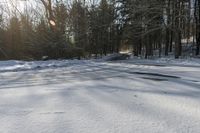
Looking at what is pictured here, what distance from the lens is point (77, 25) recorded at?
4003cm

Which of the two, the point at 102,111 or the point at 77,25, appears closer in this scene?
the point at 102,111

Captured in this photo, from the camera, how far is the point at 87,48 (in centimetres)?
4222

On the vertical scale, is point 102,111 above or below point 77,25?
below

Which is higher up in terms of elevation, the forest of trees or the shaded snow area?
the forest of trees

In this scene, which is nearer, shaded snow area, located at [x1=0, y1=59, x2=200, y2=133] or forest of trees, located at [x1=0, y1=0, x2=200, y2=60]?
shaded snow area, located at [x1=0, y1=59, x2=200, y2=133]

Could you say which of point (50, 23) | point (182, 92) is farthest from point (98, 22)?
point (182, 92)

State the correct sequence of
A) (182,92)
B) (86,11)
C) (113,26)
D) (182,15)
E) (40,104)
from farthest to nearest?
(113,26) → (86,11) → (182,15) → (182,92) → (40,104)

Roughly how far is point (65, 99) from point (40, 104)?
0.74 metres

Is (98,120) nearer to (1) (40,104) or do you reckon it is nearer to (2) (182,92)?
(1) (40,104)

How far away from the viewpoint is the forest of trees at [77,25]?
114ft

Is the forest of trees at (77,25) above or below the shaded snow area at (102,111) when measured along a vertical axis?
above

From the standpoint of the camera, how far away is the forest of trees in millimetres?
34875

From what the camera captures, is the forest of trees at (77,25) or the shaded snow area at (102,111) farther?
the forest of trees at (77,25)

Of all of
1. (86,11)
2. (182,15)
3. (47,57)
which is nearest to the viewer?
(182,15)
